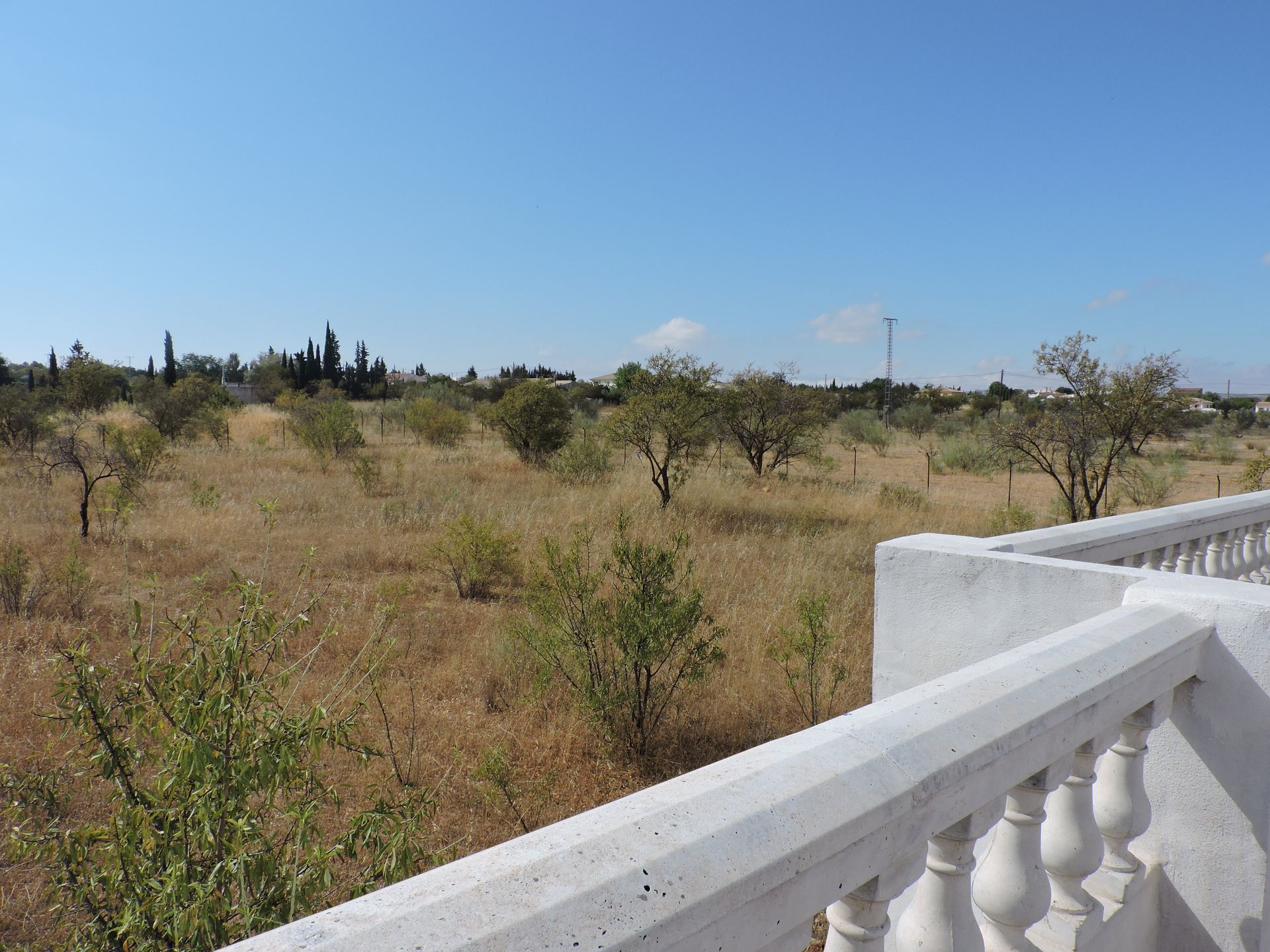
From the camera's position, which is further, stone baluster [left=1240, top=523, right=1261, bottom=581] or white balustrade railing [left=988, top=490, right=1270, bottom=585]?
stone baluster [left=1240, top=523, right=1261, bottom=581]

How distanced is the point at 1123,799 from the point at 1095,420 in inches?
481

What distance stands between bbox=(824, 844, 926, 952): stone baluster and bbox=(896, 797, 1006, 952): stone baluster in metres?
0.15

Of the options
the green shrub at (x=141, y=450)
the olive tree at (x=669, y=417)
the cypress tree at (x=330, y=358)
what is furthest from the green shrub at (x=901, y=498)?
the cypress tree at (x=330, y=358)

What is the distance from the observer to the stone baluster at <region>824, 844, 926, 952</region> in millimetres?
965

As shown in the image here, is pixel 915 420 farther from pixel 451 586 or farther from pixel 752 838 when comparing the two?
pixel 752 838

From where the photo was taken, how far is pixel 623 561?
5129mm

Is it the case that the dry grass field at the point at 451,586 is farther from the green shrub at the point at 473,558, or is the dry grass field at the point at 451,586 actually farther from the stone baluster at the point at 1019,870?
the stone baluster at the point at 1019,870

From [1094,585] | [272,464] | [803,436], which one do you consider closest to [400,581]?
[1094,585]

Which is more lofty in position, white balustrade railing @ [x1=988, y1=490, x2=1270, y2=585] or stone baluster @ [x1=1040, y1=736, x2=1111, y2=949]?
white balustrade railing @ [x1=988, y1=490, x2=1270, y2=585]

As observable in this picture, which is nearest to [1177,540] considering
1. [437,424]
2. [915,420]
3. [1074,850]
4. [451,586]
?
[1074,850]

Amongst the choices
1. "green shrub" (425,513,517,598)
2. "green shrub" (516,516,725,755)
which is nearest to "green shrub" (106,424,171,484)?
"green shrub" (425,513,517,598)

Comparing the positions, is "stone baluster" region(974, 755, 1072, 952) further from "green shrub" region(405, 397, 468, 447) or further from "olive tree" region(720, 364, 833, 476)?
"green shrub" region(405, 397, 468, 447)

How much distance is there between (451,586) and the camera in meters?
7.67

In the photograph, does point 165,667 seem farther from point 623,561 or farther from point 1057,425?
point 1057,425
